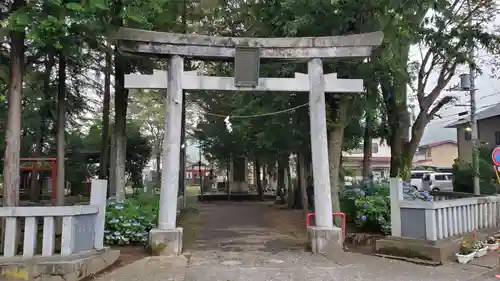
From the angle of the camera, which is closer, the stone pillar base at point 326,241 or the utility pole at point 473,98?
the stone pillar base at point 326,241

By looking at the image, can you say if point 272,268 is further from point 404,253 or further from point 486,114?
point 486,114

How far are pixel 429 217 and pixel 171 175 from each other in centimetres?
517

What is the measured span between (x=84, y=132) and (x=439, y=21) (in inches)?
993

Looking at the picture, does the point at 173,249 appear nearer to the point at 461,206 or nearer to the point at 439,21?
the point at 461,206

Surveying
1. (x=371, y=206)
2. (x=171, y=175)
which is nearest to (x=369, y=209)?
(x=371, y=206)

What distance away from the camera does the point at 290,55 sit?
9219 mm

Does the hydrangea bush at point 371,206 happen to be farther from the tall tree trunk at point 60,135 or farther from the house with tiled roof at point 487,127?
the house with tiled roof at point 487,127

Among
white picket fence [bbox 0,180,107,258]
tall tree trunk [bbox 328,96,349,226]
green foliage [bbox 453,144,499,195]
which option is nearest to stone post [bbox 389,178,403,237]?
tall tree trunk [bbox 328,96,349,226]

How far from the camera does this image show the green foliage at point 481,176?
1895cm

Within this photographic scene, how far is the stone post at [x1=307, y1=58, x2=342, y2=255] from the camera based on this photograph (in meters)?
8.83

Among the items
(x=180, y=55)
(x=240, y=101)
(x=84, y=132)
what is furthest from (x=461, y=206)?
(x=84, y=132)

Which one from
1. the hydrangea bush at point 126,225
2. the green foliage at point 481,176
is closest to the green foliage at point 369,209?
the hydrangea bush at point 126,225

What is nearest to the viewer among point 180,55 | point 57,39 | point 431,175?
point 57,39

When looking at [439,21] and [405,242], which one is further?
[439,21]
